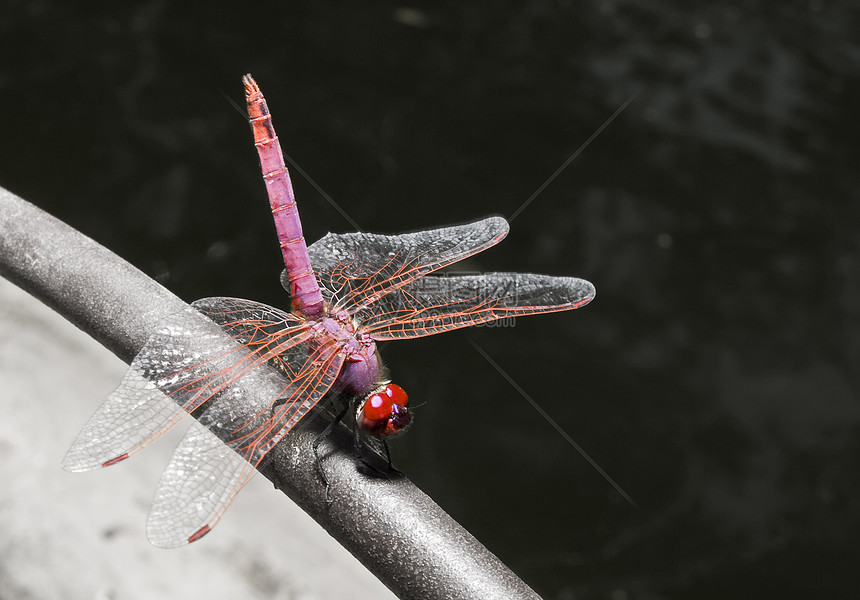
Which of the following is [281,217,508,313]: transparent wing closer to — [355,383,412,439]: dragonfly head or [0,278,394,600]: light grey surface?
[355,383,412,439]: dragonfly head

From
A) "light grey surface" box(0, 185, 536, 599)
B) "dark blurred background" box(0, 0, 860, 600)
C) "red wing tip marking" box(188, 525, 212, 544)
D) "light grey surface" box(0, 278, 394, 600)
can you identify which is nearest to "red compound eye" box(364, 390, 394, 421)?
"light grey surface" box(0, 185, 536, 599)

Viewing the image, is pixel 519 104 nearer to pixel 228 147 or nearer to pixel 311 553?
pixel 228 147

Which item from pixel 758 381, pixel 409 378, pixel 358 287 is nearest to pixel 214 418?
pixel 358 287

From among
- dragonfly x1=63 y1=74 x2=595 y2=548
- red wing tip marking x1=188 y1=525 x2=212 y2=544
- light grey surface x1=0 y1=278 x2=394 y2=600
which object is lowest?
light grey surface x1=0 y1=278 x2=394 y2=600

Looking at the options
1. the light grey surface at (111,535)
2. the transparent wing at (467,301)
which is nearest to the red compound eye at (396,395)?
the transparent wing at (467,301)

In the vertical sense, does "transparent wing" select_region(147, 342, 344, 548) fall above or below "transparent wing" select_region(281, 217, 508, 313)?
below

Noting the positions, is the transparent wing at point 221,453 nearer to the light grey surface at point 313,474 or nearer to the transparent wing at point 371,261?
the light grey surface at point 313,474
